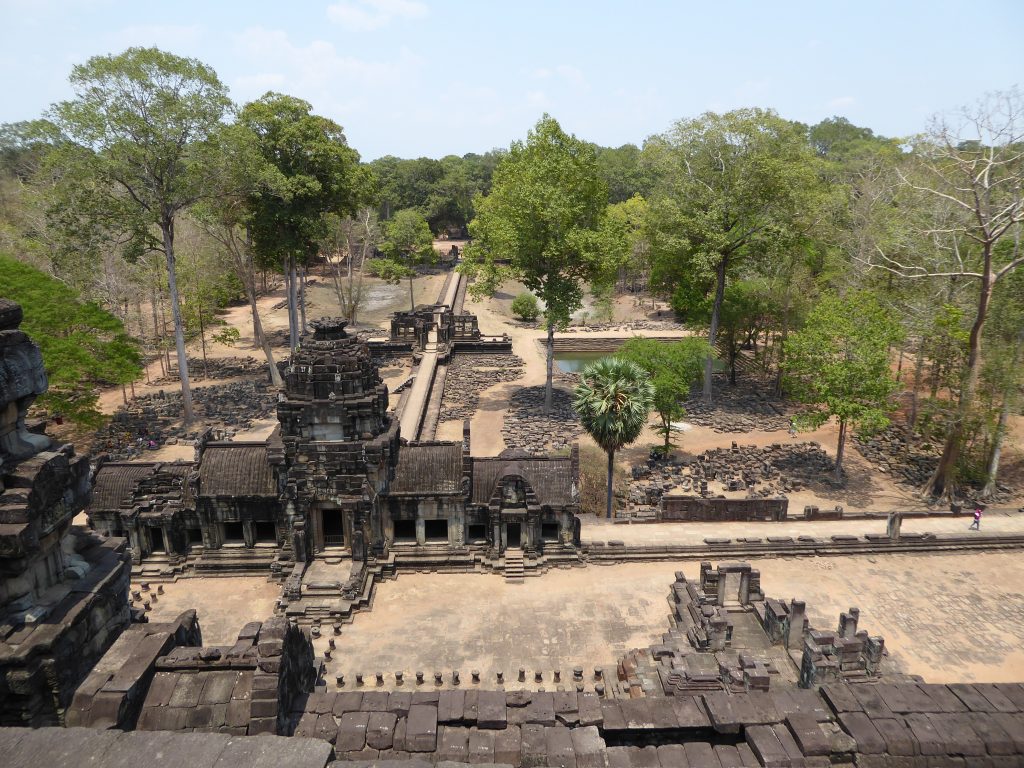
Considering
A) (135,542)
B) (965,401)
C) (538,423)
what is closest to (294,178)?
(538,423)

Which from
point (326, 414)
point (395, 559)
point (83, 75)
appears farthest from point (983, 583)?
point (83, 75)

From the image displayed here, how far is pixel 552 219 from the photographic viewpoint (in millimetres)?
37156

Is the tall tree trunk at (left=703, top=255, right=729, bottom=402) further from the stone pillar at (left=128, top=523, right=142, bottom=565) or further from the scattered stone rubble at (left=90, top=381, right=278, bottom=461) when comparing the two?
the stone pillar at (left=128, top=523, right=142, bottom=565)

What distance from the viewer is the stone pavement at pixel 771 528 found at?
2530 cm

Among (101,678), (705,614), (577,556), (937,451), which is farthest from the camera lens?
(937,451)

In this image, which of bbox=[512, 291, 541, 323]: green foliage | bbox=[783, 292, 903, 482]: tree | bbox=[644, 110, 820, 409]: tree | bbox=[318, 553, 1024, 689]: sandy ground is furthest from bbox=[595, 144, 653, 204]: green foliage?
bbox=[318, 553, 1024, 689]: sandy ground

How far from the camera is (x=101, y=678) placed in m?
10.5

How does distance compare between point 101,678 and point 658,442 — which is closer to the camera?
point 101,678

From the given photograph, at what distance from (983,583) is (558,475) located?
51.2 feet

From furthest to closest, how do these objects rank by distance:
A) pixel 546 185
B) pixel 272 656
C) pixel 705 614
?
pixel 546 185 → pixel 705 614 → pixel 272 656

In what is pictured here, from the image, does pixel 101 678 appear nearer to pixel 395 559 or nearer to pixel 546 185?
pixel 395 559

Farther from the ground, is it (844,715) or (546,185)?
(546,185)

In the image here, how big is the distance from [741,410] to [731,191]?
14.0 meters

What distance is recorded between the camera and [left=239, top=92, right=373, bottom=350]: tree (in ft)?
130
